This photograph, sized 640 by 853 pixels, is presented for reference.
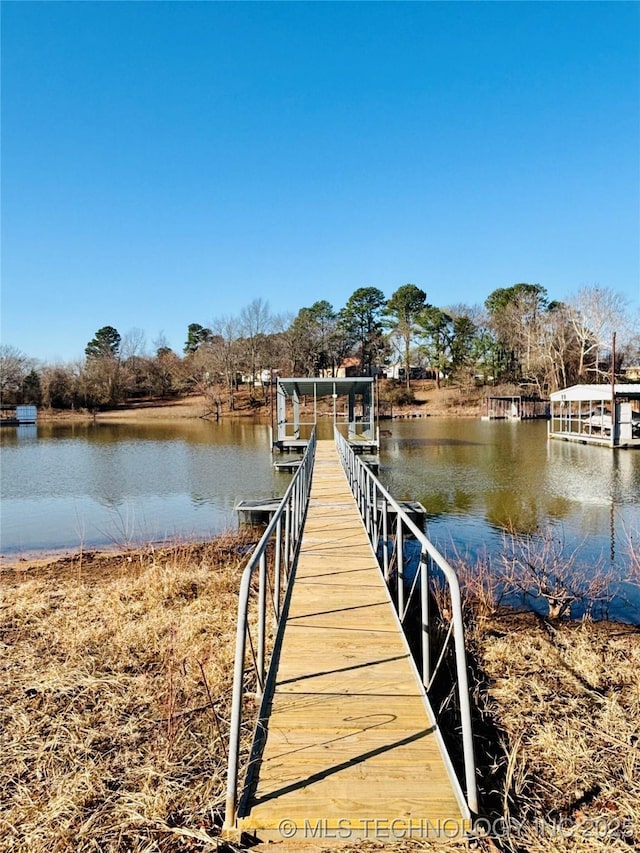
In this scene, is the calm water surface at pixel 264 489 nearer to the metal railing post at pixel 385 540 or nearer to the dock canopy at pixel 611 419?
the dock canopy at pixel 611 419

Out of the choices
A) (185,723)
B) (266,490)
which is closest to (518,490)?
(266,490)

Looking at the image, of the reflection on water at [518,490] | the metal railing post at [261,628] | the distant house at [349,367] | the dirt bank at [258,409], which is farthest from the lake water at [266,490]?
the distant house at [349,367]

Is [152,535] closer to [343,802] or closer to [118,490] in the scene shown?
[118,490]

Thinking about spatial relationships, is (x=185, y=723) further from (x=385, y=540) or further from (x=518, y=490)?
(x=518, y=490)

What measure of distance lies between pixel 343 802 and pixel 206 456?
22209 millimetres

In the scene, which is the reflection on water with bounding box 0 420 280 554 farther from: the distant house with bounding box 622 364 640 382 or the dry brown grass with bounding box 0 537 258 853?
the distant house with bounding box 622 364 640 382

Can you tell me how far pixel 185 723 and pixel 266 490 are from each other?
12.2 metres

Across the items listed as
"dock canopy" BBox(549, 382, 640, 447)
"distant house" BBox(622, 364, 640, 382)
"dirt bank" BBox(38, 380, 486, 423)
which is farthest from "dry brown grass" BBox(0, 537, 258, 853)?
"distant house" BBox(622, 364, 640, 382)

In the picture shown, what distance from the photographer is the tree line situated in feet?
167

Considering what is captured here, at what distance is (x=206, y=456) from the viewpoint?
2416 cm

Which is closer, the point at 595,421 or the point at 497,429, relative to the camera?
the point at 595,421

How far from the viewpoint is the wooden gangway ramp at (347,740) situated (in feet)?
8.32

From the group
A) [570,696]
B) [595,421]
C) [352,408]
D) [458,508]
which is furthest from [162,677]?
[595,421]

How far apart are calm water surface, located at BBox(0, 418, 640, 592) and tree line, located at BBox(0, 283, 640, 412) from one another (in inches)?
1000
